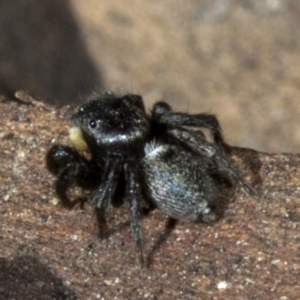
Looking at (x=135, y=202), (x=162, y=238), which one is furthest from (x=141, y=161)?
(x=162, y=238)

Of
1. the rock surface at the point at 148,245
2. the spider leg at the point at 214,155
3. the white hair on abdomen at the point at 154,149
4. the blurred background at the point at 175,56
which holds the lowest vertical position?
the rock surface at the point at 148,245

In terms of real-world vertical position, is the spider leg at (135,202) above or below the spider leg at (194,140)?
below

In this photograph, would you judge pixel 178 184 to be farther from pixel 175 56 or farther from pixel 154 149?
pixel 175 56

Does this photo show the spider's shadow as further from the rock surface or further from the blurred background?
the blurred background

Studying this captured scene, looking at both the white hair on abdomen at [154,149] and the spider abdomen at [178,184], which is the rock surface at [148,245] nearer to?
the spider abdomen at [178,184]

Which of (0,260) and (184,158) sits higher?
(184,158)

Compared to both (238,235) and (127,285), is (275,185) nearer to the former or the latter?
(238,235)

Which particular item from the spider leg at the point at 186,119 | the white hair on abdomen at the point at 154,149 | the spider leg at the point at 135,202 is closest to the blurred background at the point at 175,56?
the spider leg at the point at 186,119

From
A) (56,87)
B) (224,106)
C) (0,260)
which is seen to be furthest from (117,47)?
(0,260)

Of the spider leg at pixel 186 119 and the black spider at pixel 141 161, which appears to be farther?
the spider leg at pixel 186 119
